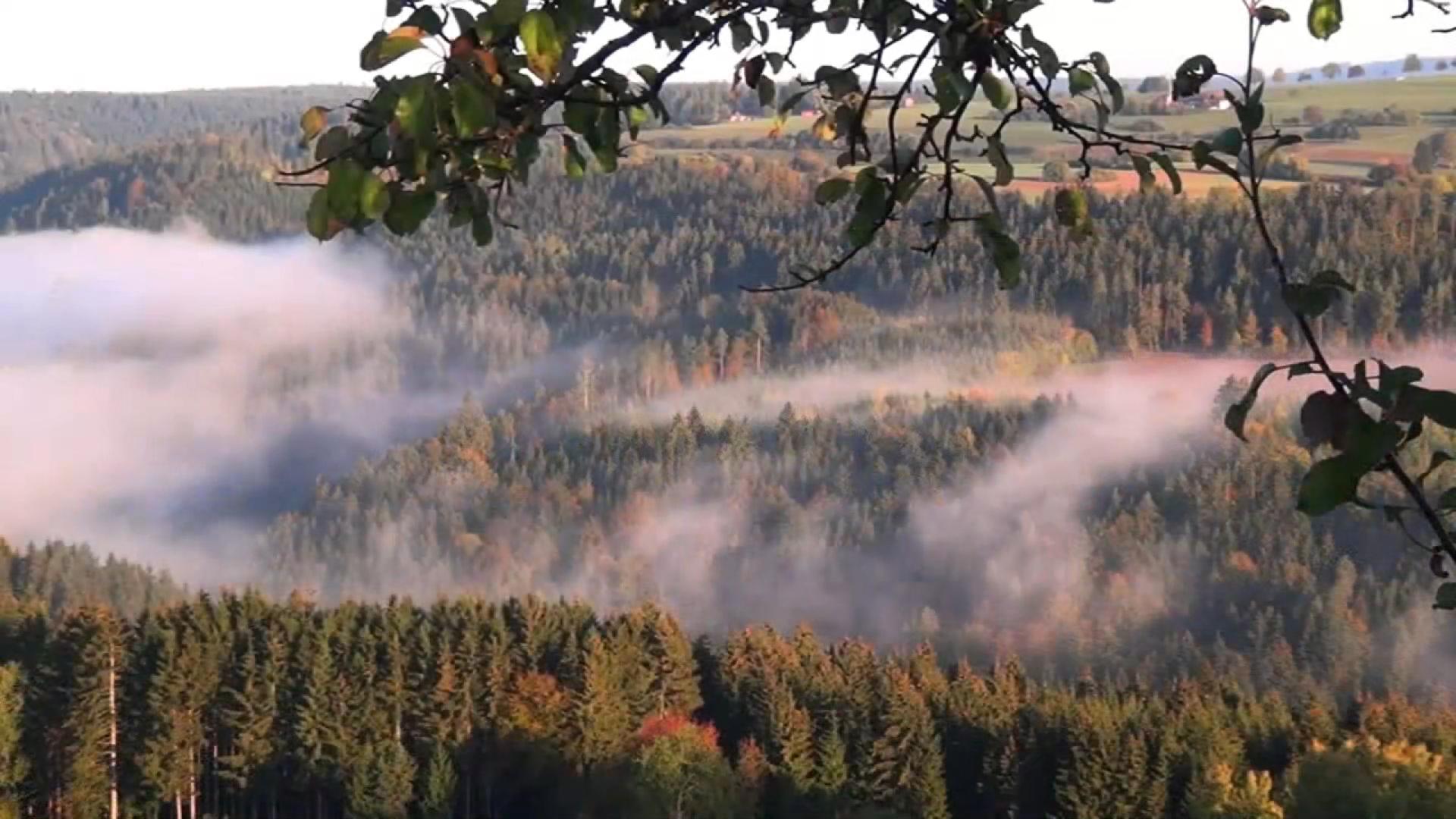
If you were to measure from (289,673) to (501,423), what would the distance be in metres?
111

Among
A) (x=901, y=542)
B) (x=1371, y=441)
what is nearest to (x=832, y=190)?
(x=1371, y=441)

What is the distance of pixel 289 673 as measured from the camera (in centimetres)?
4266

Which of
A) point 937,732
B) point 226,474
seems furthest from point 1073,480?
point 226,474

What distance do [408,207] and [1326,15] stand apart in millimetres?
1587

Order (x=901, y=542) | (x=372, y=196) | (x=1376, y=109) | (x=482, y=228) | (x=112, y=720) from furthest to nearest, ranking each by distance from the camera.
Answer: (x=901, y=542) < (x=1376, y=109) < (x=112, y=720) < (x=482, y=228) < (x=372, y=196)

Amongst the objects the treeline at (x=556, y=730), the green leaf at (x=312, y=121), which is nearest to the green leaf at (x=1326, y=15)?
the green leaf at (x=312, y=121)

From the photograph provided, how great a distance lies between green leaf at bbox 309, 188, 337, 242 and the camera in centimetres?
257

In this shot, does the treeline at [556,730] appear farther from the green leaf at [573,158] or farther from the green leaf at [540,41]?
the green leaf at [540,41]

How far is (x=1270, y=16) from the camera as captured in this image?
9.71 feet

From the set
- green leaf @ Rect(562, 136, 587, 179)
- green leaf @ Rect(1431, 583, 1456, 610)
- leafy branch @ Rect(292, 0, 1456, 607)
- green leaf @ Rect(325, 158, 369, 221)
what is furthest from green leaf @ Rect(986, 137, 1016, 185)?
green leaf @ Rect(325, 158, 369, 221)

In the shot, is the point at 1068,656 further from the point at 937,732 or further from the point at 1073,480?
the point at 937,732

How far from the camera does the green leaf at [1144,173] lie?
354cm

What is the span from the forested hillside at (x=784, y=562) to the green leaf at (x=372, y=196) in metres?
1.46

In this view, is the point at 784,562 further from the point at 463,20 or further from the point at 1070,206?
the point at 463,20
